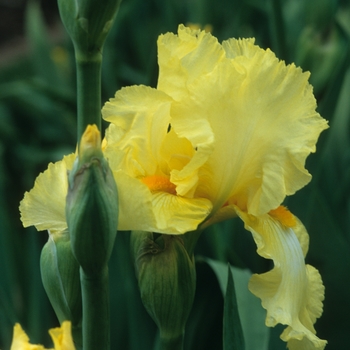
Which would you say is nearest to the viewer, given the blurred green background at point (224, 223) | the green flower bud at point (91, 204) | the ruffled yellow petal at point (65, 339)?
the green flower bud at point (91, 204)

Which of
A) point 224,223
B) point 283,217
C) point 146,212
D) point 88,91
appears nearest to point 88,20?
point 88,91

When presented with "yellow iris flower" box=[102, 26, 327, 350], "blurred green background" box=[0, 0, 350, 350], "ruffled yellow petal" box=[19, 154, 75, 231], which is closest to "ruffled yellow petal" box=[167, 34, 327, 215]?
"yellow iris flower" box=[102, 26, 327, 350]

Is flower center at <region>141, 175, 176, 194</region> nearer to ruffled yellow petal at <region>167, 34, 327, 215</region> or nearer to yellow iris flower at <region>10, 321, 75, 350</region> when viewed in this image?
ruffled yellow petal at <region>167, 34, 327, 215</region>

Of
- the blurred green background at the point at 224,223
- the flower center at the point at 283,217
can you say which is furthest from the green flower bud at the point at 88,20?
the blurred green background at the point at 224,223

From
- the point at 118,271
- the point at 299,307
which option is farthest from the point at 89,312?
the point at 118,271

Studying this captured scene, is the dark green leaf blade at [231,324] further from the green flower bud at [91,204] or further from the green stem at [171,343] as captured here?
the green flower bud at [91,204]

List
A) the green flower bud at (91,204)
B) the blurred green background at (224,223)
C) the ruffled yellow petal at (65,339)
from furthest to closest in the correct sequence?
the blurred green background at (224,223)
the ruffled yellow petal at (65,339)
the green flower bud at (91,204)
